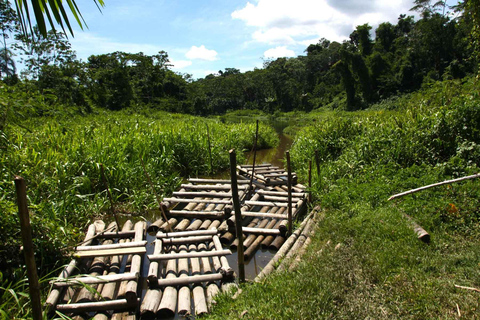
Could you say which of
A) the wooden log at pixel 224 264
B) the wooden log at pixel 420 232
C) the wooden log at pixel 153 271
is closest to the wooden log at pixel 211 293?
the wooden log at pixel 224 264

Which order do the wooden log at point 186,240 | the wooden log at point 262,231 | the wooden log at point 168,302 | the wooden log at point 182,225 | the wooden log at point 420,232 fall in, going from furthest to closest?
the wooden log at point 182,225 → the wooden log at point 262,231 → the wooden log at point 186,240 → the wooden log at point 420,232 → the wooden log at point 168,302

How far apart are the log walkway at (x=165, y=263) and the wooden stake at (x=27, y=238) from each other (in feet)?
2.99

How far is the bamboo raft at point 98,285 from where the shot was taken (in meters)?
3.32

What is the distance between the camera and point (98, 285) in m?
3.85

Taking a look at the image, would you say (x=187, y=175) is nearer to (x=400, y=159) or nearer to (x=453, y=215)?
(x=400, y=159)

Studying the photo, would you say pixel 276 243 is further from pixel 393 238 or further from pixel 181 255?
pixel 393 238

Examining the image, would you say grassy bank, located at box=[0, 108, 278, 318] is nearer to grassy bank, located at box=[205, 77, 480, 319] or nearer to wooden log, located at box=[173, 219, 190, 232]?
wooden log, located at box=[173, 219, 190, 232]

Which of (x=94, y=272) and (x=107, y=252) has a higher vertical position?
(x=107, y=252)

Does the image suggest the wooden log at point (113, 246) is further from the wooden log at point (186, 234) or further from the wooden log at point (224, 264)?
the wooden log at point (224, 264)

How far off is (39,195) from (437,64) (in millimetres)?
38314

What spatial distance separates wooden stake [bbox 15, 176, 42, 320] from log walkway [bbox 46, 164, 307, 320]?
35.9 inches

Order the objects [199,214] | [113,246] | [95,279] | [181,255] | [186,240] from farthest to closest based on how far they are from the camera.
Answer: [199,214], [186,240], [113,246], [181,255], [95,279]

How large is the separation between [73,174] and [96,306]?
3.63 m

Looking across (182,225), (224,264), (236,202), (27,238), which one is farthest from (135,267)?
(27,238)
